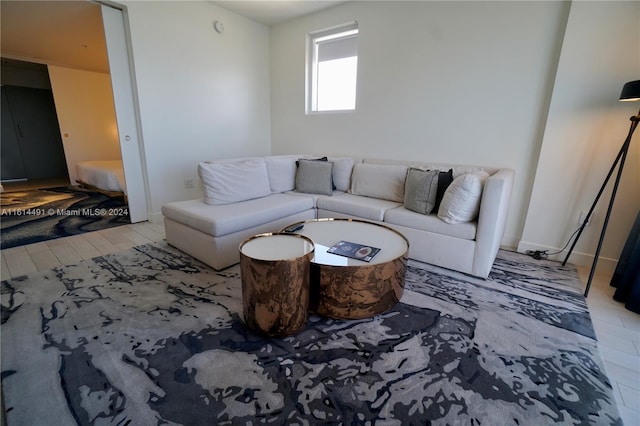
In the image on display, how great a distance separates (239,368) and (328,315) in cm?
57

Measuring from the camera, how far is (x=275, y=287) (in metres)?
1.39

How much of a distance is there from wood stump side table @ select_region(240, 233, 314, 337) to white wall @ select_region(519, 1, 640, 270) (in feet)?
8.17

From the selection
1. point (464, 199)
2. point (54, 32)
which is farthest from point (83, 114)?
point (464, 199)

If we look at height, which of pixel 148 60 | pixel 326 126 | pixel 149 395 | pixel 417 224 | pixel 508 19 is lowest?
pixel 149 395

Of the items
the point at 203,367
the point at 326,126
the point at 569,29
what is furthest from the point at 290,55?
the point at 203,367

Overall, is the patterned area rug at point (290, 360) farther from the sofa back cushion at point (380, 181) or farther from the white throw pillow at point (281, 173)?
the white throw pillow at point (281, 173)

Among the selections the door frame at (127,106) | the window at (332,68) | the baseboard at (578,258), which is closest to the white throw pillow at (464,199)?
the baseboard at (578,258)

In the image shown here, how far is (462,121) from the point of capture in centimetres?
288

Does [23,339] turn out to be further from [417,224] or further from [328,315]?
[417,224]

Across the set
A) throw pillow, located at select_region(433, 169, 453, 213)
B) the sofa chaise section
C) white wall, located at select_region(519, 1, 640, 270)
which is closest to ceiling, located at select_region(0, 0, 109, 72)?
the sofa chaise section

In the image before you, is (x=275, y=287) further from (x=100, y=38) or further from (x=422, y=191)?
(x=100, y=38)

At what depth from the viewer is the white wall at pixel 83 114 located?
5594mm

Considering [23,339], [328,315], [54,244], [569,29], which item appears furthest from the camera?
[54,244]

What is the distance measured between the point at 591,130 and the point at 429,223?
61.8 inches
